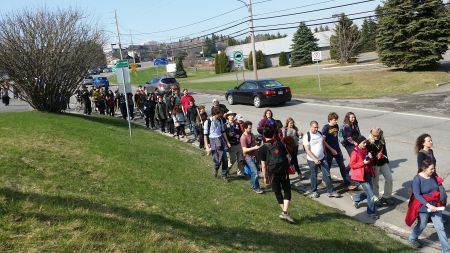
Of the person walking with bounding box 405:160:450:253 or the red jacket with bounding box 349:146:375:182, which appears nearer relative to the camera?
the person walking with bounding box 405:160:450:253

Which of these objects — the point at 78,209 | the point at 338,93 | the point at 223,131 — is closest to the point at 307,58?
the point at 338,93

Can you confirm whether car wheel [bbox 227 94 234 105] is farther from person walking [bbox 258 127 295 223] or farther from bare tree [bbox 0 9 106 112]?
person walking [bbox 258 127 295 223]

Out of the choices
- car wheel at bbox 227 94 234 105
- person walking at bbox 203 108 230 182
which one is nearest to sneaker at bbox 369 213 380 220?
person walking at bbox 203 108 230 182

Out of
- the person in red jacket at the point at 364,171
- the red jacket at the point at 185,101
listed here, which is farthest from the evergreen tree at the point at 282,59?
the person in red jacket at the point at 364,171

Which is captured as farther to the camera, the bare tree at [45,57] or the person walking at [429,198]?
the bare tree at [45,57]

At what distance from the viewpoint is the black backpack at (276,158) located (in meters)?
6.88

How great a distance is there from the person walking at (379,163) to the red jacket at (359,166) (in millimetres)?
280

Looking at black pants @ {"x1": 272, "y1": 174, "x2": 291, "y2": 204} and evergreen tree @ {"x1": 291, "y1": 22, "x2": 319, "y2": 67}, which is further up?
evergreen tree @ {"x1": 291, "y1": 22, "x2": 319, "y2": 67}

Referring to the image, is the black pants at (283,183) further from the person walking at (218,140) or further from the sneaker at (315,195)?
the person walking at (218,140)

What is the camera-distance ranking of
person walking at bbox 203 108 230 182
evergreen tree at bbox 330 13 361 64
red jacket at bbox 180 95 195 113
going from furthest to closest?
evergreen tree at bbox 330 13 361 64
red jacket at bbox 180 95 195 113
person walking at bbox 203 108 230 182

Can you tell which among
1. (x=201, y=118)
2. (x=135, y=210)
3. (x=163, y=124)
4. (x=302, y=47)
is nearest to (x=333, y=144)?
(x=201, y=118)

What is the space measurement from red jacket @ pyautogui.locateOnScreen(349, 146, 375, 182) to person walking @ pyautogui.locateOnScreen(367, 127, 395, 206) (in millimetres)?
280

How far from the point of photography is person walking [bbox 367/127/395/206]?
25.8ft

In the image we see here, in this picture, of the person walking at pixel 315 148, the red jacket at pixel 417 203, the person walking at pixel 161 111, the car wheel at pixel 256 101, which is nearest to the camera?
the red jacket at pixel 417 203
